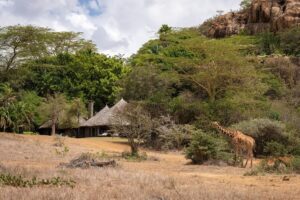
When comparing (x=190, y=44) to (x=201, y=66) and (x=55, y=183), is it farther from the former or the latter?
(x=55, y=183)

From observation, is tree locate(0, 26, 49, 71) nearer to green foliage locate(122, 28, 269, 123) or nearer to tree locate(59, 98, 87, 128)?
tree locate(59, 98, 87, 128)

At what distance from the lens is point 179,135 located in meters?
34.2

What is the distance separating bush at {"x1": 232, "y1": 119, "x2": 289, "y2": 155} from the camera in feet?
92.4

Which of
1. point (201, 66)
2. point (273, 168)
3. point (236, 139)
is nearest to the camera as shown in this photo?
point (273, 168)

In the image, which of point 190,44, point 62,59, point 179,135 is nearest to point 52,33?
point 62,59

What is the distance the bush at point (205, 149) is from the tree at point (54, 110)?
1046 inches

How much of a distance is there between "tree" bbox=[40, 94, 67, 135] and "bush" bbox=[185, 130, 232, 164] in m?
26.6

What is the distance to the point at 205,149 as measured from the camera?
71.4 feet

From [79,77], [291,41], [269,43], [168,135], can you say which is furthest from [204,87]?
[269,43]

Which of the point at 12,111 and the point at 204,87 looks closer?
the point at 12,111

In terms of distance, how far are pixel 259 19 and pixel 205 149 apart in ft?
157

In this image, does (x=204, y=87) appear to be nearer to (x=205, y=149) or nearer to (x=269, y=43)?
(x=205, y=149)

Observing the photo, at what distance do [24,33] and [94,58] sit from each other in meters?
8.99

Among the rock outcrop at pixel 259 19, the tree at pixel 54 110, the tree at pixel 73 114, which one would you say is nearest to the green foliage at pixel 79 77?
the tree at pixel 73 114
